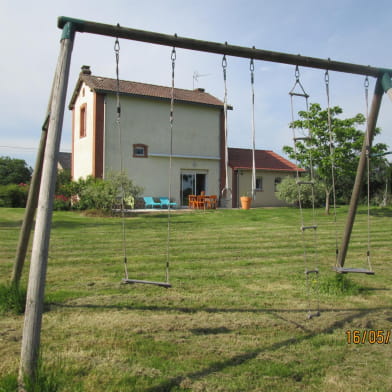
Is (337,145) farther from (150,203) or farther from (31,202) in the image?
(31,202)

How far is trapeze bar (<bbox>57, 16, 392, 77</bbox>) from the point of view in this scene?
3.80 meters

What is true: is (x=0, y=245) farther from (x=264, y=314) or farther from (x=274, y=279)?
(x=264, y=314)

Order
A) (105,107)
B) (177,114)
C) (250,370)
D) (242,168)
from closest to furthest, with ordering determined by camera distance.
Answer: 1. (250,370)
2. (105,107)
3. (177,114)
4. (242,168)

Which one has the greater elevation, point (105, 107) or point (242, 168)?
point (105, 107)

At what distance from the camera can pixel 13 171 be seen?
36156 mm

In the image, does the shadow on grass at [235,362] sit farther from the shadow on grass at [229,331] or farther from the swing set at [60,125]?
the swing set at [60,125]

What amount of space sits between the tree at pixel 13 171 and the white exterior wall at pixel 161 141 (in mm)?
16910

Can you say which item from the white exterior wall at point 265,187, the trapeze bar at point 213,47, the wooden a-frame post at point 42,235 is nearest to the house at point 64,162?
the white exterior wall at point 265,187

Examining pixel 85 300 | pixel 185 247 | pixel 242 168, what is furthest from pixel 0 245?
pixel 242 168

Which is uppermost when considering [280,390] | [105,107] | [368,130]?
[105,107]

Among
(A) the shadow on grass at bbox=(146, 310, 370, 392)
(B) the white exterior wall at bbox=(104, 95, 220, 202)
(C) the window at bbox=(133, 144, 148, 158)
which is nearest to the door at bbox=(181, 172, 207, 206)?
(B) the white exterior wall at bbox=(104, 95, 220, 202)

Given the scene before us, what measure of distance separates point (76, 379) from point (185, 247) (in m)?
6.59

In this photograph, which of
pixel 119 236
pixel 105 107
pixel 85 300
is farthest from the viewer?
pixel 105 107

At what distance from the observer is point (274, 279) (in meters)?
6.34
